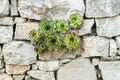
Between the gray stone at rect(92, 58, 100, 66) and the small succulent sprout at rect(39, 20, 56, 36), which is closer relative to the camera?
the small succulent sprout at rect(39, 20, 56, 36)

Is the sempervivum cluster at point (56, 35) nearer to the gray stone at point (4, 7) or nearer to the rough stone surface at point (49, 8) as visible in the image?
the rough stone surface at point (49, 8)

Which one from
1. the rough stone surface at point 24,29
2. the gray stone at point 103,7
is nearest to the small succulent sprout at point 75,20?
the gray stone at point 103,7

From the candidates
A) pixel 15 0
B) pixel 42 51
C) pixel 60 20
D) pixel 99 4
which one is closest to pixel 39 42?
pixel 42 51

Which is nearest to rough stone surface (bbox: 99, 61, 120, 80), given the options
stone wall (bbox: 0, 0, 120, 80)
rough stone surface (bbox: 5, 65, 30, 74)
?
stone wall (bbox: 0, 0, 120, 80)

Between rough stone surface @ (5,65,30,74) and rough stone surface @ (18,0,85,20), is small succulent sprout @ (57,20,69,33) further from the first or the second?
rough stone surface @ (5,65,30,74)

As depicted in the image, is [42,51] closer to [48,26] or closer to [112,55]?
[48,26]

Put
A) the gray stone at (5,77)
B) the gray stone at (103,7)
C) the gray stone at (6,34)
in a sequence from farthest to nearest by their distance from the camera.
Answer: the gray stone at (5,77) → the gray stone at (6,34) → the gray stone at (103,7)
